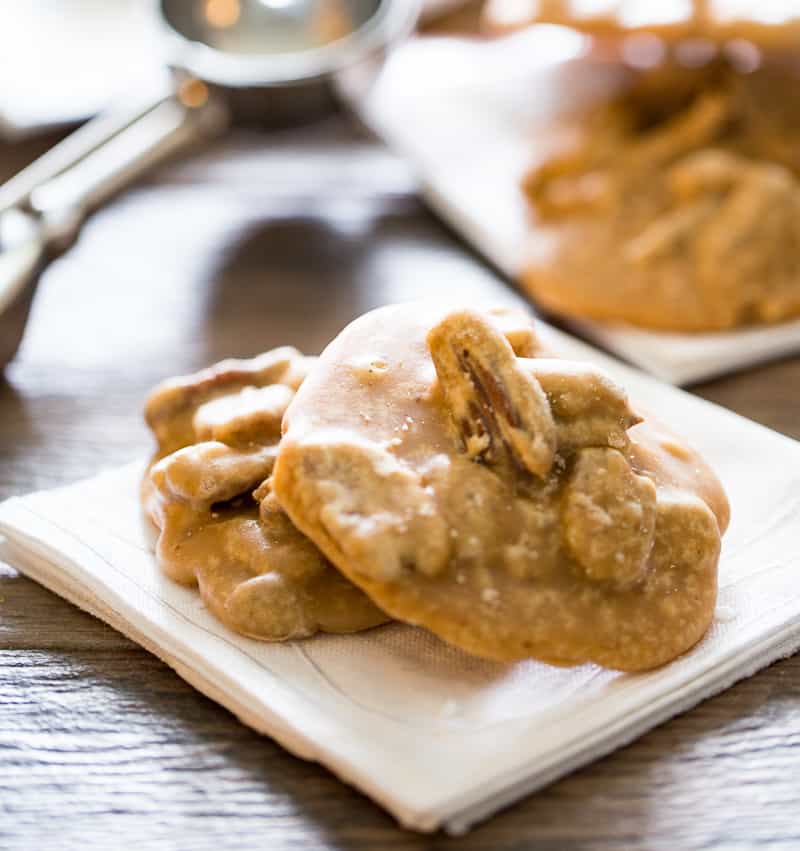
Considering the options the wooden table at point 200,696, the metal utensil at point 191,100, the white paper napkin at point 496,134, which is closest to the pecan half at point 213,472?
the wooden table at point 200,696

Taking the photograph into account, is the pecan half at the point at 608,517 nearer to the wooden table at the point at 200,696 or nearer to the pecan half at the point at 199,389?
the wooden table at the point at 200,696

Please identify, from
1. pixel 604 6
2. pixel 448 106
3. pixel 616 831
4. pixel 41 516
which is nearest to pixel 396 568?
pixel 616 831

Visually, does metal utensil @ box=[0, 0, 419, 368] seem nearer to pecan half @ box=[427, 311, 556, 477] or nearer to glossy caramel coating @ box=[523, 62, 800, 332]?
glossy caramel coating @ box=[523, 62, 800, 332]

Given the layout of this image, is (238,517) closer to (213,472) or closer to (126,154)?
(213,472)

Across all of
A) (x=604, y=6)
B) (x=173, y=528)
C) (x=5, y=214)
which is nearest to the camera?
(x=173, y=528)

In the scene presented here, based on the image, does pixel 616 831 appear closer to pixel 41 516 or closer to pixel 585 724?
pixel 585 724

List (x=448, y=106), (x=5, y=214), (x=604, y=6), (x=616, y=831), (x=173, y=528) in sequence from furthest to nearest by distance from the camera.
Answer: (x=448, y=106) → (x=604, y=6) → (x=5, y=214) → (x=173, y=528) → (x=616, y=831)

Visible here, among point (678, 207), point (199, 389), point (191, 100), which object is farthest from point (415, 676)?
point (191, 100)

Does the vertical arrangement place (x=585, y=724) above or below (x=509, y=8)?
below
